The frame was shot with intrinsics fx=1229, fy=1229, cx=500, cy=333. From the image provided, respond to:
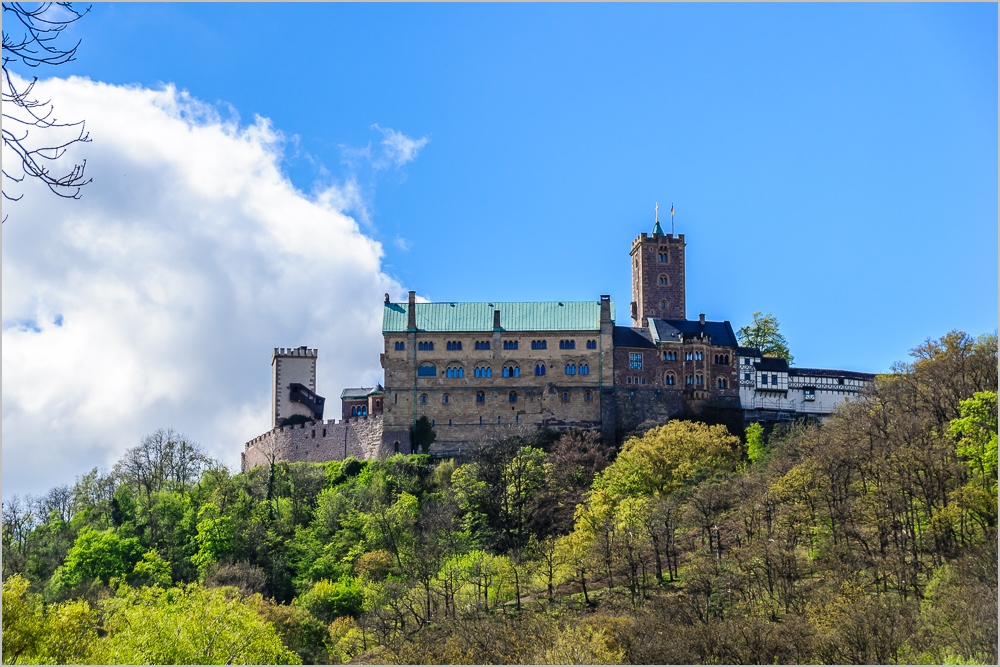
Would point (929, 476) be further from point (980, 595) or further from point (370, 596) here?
point (370, 596)

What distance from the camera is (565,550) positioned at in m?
62.7

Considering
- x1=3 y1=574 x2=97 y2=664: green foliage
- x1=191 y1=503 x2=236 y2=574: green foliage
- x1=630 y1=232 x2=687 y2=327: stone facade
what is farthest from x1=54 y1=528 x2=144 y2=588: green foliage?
x1=630 y1=232 x2=687 y2=327: stone facade

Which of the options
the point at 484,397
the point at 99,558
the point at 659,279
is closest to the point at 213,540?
the point at 99,558

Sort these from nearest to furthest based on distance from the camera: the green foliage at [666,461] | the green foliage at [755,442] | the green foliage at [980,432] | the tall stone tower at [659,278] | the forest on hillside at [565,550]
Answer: the forest on hillside at [565,550] → the green foliage at [980,432] → the green foliage at [666,461] → the green foliage at [755,442] → the tall stone tower at [659,278]

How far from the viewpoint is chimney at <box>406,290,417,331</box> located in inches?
3460

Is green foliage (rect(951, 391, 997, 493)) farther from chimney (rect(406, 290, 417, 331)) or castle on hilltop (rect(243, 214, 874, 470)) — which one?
chimney (rect(406, 290, 417, 331))

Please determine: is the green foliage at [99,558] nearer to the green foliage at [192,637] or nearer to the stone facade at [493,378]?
the stone facade at [493,378]

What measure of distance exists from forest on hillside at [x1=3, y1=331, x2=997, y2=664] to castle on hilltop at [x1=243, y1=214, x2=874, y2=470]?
328 cm

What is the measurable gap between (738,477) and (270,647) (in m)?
31.8

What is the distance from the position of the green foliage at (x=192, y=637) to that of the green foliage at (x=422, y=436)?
3776 cm

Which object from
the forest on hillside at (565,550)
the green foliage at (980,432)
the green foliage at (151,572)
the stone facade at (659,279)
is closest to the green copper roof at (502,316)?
the stone facade at (659,279)

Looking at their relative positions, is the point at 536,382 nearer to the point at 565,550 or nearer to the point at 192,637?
the point at 565,550

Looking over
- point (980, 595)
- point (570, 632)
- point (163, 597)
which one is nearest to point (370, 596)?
point (163, 597)

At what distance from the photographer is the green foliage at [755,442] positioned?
74412 mm
